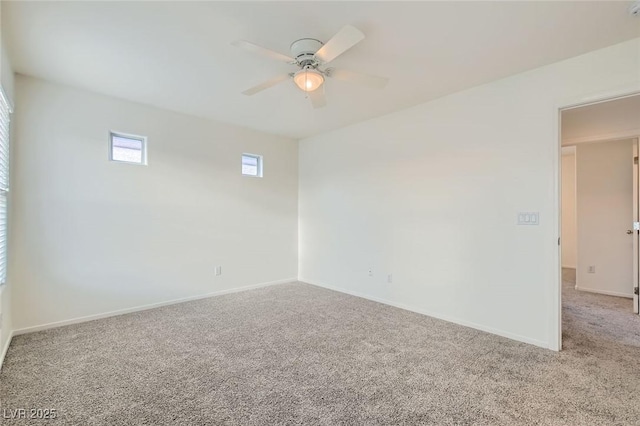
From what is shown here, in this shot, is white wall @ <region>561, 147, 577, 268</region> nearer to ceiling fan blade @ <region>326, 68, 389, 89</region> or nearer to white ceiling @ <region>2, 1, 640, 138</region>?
white ceiling @ <region>2, 1, 640, 138</region>

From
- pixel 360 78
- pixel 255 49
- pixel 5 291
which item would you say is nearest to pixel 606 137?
pixel 360 78

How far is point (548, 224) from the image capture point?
2.67 m

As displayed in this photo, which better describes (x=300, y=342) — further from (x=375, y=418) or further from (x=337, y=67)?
(x=337, y=67)

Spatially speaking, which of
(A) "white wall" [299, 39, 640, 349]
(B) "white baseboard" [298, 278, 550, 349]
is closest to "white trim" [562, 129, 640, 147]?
(A) "white wall" [299, 39, 640, 349]

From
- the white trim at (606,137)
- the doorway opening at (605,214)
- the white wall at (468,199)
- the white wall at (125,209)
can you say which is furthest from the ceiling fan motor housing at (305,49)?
the white trim at (606,137)

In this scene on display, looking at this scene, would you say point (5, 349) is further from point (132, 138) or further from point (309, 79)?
point (309, 79)

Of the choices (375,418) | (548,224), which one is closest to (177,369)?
(375,418)

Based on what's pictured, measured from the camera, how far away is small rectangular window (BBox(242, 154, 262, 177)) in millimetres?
4812

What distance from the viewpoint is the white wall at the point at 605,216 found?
440cm

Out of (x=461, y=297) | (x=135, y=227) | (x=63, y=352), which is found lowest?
(x=63, y=352)

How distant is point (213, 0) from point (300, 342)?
272 cm

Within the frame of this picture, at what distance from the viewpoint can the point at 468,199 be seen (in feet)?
10.6

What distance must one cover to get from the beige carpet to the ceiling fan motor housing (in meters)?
2.36

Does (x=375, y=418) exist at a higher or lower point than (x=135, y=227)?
lower
